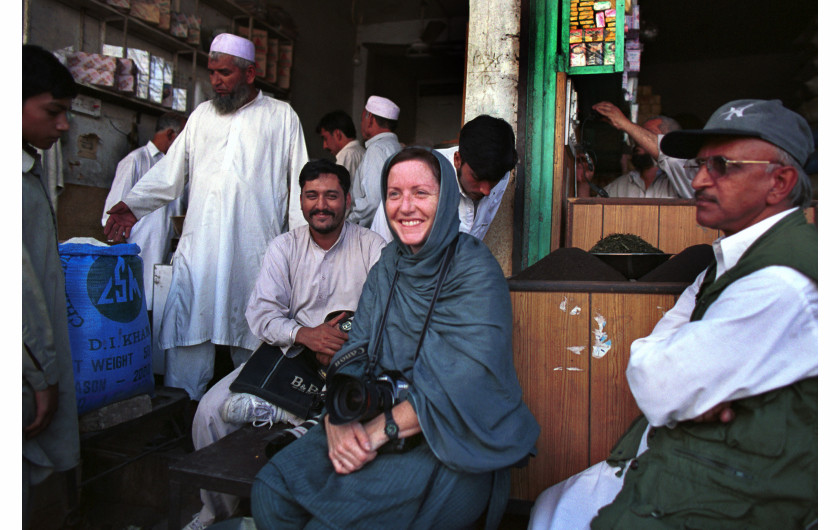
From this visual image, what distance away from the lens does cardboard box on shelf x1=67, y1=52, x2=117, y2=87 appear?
497 cm

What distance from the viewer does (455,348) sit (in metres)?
1.73

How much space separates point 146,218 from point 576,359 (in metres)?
4.43

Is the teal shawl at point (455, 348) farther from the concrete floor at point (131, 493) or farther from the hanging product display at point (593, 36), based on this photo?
the concrete floor at point (131, 493)

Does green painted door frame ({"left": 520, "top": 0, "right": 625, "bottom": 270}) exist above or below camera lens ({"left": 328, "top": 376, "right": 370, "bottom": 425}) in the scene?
above

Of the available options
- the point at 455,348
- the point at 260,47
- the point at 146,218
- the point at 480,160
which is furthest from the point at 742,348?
the point at 260,47

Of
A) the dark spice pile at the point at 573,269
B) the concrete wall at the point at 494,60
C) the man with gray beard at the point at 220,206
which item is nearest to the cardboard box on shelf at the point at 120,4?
the man with gray beard at the point at 220,206

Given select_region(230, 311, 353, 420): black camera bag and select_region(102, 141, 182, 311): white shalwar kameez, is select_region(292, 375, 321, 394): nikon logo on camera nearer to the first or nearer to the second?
select_region(230, 311, 353, 420): black camera bag

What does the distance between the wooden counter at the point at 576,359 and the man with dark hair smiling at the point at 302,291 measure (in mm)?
885

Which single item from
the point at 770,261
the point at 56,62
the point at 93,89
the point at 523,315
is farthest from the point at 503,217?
the point at 93,89

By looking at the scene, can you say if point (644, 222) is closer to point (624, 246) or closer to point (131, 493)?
point (624, 246)

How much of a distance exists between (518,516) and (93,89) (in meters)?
5.17

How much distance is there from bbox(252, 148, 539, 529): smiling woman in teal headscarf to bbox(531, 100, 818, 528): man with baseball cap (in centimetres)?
37

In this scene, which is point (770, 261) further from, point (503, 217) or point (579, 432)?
point (503, 217)

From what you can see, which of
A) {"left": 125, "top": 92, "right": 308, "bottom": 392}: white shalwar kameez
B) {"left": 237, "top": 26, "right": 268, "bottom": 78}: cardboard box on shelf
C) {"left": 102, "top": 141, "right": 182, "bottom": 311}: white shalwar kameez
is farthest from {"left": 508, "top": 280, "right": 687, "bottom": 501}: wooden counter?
{"left": 237, "top": 26, "right": 268, "bottom": 78}: cardboard box on shelf
